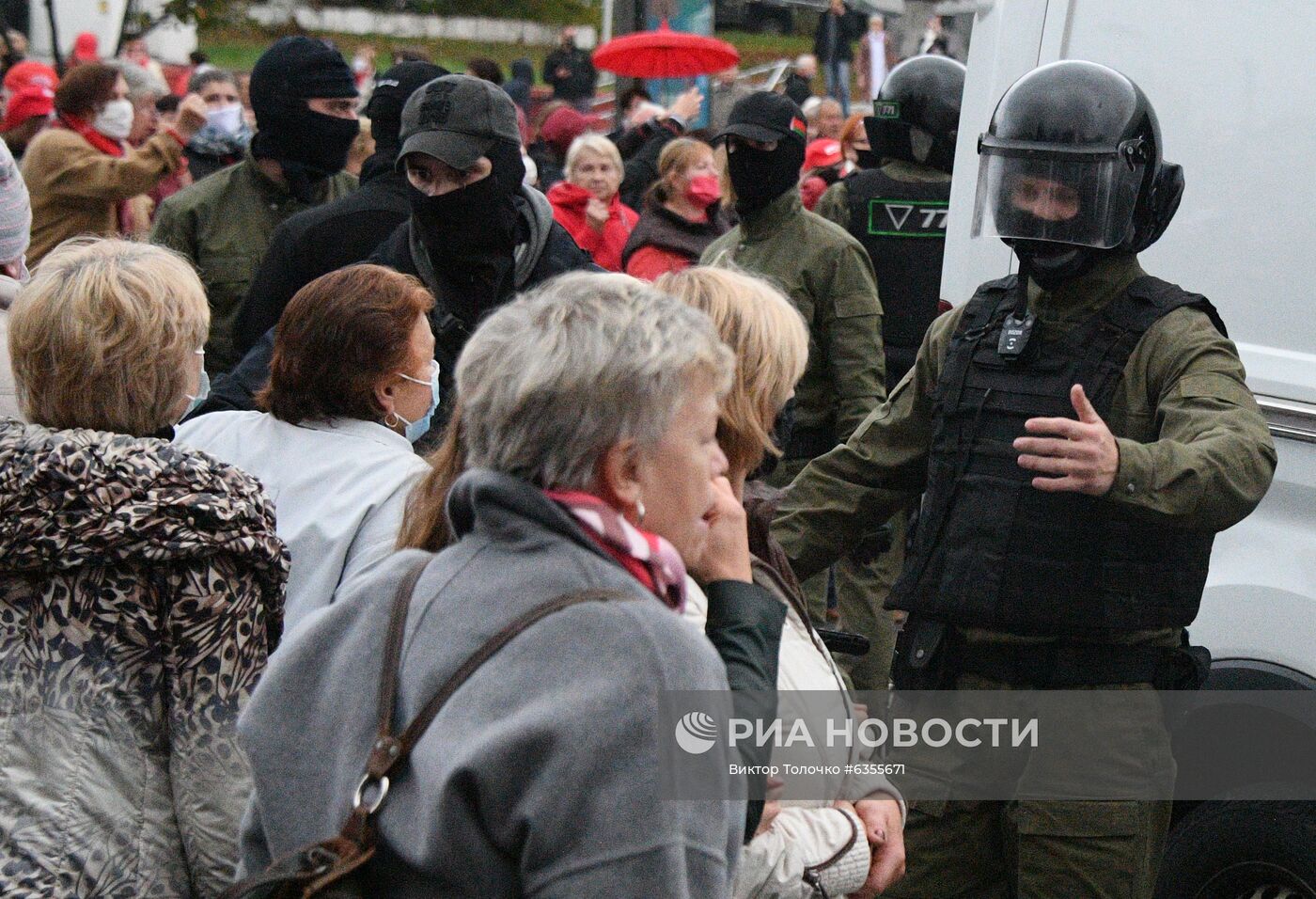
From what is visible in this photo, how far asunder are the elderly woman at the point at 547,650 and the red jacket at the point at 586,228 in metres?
5.38

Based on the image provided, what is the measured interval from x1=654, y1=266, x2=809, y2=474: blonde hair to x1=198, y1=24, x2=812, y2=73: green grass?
763 inches

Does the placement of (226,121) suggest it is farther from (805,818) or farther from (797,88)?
(797,88)

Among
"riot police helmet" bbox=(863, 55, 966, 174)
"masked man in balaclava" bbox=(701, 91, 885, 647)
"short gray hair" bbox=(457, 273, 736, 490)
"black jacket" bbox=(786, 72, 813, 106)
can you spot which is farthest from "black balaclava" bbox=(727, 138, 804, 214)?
"black jacket" bbox=(786, 72, 813, 106)

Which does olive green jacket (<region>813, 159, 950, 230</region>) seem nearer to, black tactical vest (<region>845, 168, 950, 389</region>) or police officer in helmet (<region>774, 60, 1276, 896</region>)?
black tactical vest (<region>845, 168, 950, 389</region>)

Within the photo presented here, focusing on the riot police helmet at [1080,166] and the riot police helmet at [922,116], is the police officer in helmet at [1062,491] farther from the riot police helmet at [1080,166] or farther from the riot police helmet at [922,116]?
the riot police helmet at [922,116]

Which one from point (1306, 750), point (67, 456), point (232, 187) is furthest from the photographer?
point (232, 187)

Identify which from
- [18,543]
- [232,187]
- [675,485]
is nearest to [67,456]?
[18,543]

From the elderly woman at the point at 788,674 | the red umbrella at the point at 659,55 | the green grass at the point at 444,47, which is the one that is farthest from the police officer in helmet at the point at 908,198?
the green grass at the point at 444,47

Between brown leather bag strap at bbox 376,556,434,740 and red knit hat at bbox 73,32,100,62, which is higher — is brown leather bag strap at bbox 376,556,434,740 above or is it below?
above

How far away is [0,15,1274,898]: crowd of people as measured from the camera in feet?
5.48

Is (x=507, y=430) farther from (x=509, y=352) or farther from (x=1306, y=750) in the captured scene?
(x=1306, y=750)

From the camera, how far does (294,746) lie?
1.86m

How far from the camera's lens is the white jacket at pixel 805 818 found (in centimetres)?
219

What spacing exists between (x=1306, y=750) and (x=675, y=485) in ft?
7.21
